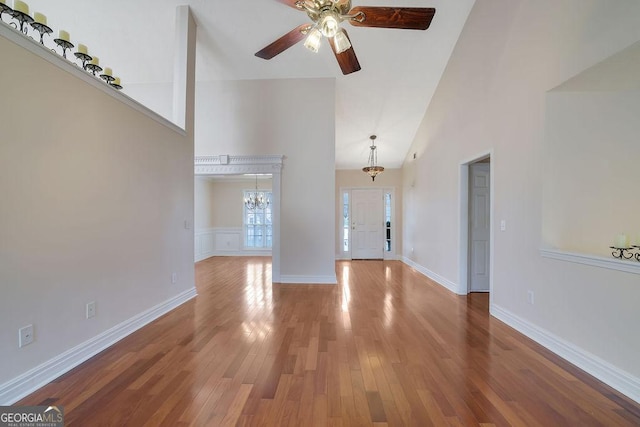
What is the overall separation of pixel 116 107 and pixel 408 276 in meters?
5.05

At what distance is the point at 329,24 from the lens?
2133mm

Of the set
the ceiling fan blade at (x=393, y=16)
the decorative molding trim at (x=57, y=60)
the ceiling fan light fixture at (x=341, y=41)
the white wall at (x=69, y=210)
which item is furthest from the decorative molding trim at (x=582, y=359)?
the decorative molding trim at (x=57, y=60)

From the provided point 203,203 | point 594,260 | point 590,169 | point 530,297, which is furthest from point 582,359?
point 203,203

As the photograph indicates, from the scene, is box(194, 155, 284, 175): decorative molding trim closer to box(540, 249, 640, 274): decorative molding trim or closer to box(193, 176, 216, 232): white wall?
box(193, 176, 216, 232): white wall

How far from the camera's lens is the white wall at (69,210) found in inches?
65.2

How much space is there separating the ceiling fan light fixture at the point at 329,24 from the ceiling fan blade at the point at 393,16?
0.21m

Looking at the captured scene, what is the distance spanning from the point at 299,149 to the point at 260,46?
161cm

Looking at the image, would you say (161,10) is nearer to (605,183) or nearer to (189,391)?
(189,391)

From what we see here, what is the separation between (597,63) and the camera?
201 cm

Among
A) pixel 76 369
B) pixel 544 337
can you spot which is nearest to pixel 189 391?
pixel 76 369

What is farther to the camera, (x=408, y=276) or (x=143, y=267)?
(x=408, y=276)

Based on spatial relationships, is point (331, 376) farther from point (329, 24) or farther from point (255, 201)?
point (255, 201)

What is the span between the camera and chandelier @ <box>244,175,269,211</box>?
25.3 feet

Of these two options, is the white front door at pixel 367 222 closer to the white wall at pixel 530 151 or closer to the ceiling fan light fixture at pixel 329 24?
the white wall at pixel 530 151
